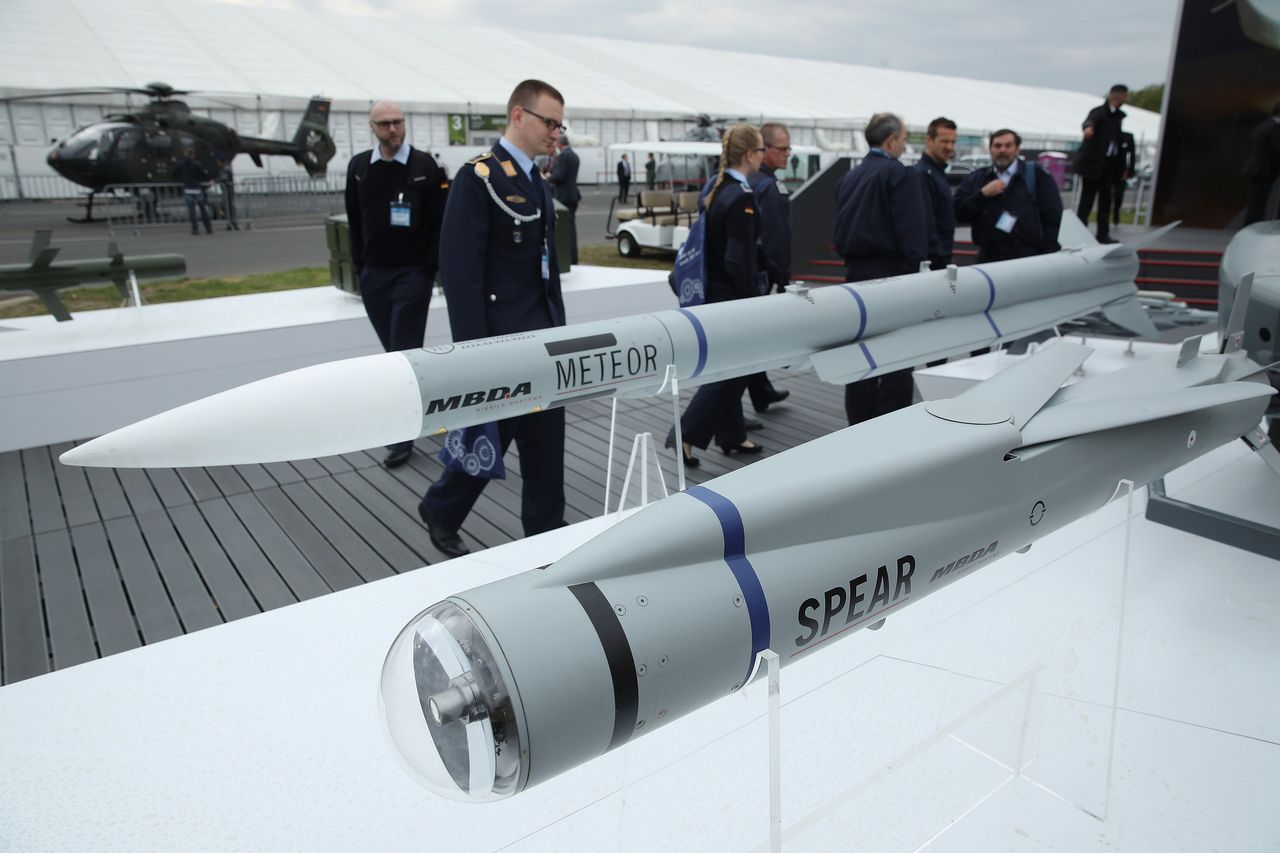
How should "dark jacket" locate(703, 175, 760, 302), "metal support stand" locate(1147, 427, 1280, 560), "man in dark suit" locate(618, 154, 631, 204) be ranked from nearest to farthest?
"metal support stand" locate(1147, 427, 1280, 560)
"dark jacket" locate(703, 175, 760, 302)
"man in dark suit" locate(618, 154, 631, 204)

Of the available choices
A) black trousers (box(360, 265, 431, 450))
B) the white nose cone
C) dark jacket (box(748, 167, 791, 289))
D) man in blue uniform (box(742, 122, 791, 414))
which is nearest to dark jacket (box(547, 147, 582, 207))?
man in blue uniform (box(742, 122, 791, 414))

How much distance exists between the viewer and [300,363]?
525cm

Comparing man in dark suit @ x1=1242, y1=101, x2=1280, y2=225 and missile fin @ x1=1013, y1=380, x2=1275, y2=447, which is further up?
man in dark suit @ x1=1242, y1=101, x2=1280, y2=225

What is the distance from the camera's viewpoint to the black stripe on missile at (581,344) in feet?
8.70

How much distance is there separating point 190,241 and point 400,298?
5.04 meters

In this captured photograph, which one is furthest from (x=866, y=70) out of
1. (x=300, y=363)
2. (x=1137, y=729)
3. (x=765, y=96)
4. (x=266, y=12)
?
(x=1137, y=729)

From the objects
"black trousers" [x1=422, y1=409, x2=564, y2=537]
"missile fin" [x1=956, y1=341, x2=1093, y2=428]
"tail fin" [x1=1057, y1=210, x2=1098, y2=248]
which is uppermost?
"tail fin" [x1=1057, y1=210, x2=1098, y2=248]

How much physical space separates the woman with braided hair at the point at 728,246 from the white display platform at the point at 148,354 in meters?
2.07

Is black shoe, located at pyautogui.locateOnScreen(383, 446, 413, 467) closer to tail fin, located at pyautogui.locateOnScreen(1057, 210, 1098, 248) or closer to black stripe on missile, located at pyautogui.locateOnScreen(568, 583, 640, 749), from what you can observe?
black stripe on missile, located at pyautogui.locateOnScreen(568, 583, 640, 749)

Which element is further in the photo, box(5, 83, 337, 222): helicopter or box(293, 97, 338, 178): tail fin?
box(293, 97, 338, 178): tail fin

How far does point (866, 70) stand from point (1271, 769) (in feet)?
97.7

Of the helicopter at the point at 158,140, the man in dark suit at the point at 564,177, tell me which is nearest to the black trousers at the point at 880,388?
the man in dark suit at the point at 564,177

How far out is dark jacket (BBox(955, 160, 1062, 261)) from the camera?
16.8ft

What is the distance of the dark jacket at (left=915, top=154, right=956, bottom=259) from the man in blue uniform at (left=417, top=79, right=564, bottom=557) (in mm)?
2257
